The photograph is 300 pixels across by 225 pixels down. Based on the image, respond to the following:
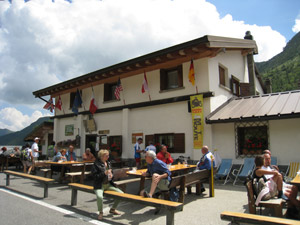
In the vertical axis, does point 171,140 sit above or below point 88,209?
above

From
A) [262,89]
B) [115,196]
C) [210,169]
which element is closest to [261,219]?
[115,196]

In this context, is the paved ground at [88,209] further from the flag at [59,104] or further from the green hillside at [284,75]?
the green hillside at [284,75]

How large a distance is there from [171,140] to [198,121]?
6.30 feet

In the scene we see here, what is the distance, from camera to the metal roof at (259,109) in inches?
340

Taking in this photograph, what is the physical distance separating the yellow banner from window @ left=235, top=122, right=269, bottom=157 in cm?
150

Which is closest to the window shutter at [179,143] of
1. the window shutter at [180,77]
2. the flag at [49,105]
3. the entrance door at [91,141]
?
the window shutter at [180,77]

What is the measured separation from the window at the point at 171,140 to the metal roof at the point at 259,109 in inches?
71.4

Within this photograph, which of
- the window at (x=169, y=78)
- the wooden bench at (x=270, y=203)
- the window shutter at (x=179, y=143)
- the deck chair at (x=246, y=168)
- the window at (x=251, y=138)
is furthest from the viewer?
the window at (x=169, y=78)

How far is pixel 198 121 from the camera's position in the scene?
10.4 meters

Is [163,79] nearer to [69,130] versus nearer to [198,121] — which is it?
[198,121]

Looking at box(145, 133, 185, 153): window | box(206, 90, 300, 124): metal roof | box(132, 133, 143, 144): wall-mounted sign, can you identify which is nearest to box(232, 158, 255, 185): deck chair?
box(206, 90, 300, 124): metal roof

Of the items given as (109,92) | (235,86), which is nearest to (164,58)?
(235,86)

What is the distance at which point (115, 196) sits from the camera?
509 centimetres

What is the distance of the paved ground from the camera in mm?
4895
